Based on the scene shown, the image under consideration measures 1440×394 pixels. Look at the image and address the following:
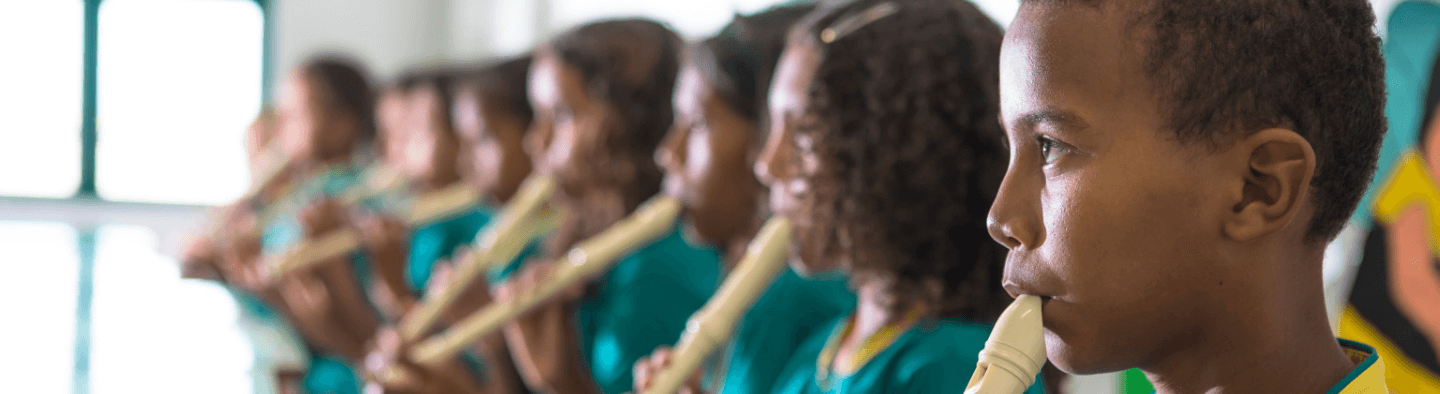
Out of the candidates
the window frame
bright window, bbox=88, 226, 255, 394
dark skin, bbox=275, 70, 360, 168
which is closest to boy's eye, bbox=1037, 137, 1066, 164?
dark skin, bbox=275, 70, 360, 168

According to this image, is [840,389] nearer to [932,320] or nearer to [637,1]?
[932,320]

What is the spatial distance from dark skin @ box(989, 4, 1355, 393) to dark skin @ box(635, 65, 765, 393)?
723 mm

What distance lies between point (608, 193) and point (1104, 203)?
1.19 metres

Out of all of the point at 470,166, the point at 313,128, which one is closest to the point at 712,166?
the point at 470,166

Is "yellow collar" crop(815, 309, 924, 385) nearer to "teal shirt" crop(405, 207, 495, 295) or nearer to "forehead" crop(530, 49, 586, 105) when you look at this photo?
"forehead" crop(530, 49, 586, 105)

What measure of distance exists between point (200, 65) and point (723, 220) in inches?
146

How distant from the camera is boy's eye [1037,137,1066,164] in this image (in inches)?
19.3

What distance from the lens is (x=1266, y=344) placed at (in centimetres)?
49

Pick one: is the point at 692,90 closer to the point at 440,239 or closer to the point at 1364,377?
the point at 1364,377

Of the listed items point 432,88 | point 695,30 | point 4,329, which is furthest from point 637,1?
point 4,329

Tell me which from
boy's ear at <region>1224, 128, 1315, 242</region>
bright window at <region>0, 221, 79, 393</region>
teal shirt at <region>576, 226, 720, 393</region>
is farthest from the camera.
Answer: bright window at <region>0, 221, 79, 393</region>

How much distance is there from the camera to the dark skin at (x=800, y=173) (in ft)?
2.88

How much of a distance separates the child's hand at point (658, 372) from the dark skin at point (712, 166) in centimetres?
27

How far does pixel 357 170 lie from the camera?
277 cm
